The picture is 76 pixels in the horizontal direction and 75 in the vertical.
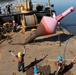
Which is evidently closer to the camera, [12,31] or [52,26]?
[52,26]

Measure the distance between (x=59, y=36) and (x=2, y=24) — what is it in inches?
296

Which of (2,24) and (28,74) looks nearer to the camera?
(28,74)

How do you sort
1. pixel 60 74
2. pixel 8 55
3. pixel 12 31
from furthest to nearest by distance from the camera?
pixel 12 31 → pixel 8 55 → pixel 60 74

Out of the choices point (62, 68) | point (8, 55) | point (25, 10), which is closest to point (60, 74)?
point (62, 68)

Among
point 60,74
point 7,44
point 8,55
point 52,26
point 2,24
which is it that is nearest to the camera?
point 60,74

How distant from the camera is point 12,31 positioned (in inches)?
865

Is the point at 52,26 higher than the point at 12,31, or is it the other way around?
the point at 52,26

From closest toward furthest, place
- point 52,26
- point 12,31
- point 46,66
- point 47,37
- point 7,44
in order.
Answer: point 46,66
point 52,26
point 7,44
point 47,37
point 12,31

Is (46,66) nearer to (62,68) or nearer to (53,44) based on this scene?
(62,68)

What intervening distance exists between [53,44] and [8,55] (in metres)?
4.04

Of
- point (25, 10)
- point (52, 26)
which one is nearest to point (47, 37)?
point (52, 26)

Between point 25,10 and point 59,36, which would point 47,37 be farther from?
point 25,10

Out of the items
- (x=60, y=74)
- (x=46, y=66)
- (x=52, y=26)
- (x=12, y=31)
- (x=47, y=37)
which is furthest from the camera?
(x=12, y=31)

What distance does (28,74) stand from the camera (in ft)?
41.4
